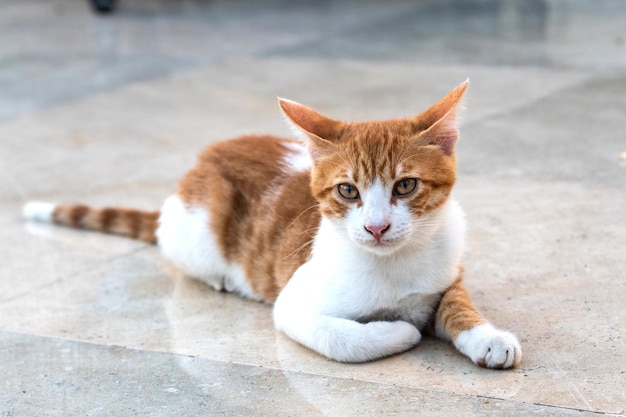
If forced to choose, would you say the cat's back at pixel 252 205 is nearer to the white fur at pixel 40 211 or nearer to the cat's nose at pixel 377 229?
the cat's nose at pixel 377 229

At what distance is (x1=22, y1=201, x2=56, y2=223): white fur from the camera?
16.1 ft

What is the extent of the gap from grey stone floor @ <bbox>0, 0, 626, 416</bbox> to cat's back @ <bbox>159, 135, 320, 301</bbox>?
0.15 meters

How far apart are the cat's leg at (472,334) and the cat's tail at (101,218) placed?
5.71 ft

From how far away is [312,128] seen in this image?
10.7ft

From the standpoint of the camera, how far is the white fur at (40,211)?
490 cm

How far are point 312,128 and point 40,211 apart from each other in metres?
2.20

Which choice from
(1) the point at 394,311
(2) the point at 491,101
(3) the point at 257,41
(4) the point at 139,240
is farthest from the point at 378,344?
(3) the point at 257,41

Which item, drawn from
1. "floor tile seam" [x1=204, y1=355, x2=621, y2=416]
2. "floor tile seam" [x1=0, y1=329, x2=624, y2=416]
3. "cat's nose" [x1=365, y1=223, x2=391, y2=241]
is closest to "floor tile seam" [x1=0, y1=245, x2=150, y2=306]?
"floor tile seam" [x1=0, y1=329, x2=624, y2=416]

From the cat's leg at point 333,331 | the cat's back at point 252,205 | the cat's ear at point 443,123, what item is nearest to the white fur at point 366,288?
the cat's leg at point 333,331

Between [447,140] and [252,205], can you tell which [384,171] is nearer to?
[447,140]

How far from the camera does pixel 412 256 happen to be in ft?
10.7

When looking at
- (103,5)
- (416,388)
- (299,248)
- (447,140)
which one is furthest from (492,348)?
(103,5)

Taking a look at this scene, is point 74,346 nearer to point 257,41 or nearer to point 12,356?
point 12,356

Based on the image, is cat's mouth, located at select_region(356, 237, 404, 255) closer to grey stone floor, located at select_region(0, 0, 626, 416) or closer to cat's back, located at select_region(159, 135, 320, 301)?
grey stone floor, located at select_region(0, 0, 626, 416)
